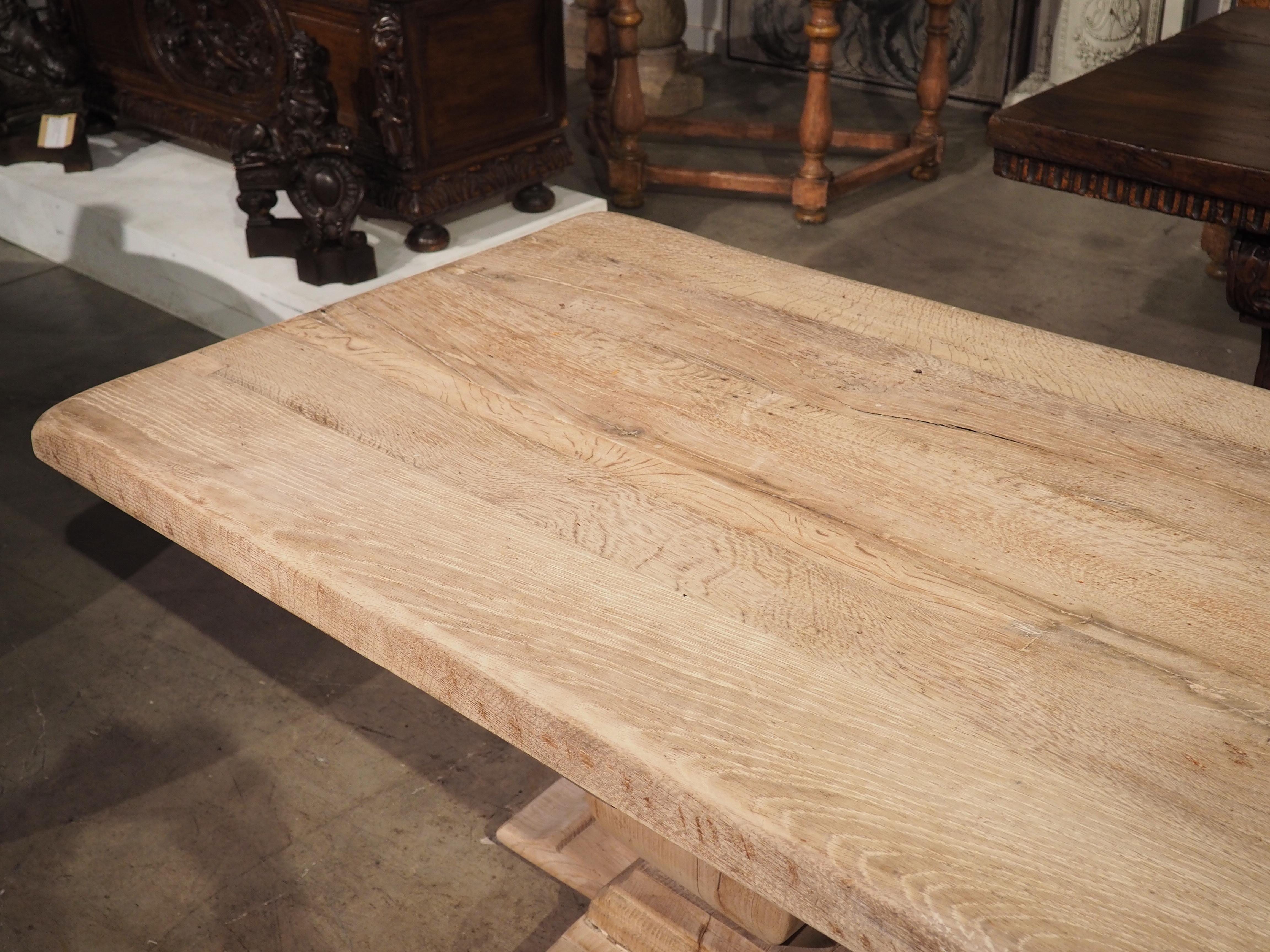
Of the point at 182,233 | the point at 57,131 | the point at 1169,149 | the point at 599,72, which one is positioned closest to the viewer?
the point at 1169,149

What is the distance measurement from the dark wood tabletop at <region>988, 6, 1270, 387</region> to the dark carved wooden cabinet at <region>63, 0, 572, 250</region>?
1.40m

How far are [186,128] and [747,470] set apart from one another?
275 centimetres

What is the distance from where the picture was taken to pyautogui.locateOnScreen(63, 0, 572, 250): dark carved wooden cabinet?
8.82 feet

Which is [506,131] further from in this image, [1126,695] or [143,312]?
[1126,695]

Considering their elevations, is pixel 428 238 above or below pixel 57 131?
below

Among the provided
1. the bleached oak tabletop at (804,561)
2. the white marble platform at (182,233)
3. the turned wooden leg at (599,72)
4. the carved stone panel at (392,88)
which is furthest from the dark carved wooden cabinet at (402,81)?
the bleached oak tabletop at (804,561)

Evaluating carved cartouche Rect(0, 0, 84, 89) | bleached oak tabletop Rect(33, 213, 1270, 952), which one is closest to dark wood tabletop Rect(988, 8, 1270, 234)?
bleached oak tabletop Rect(33, 213, 1270, 952)

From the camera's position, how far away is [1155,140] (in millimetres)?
1708

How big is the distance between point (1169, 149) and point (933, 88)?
2141 millimetres

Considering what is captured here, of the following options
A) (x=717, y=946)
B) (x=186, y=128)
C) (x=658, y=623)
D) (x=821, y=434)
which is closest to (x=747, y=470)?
(x=821, y=434)

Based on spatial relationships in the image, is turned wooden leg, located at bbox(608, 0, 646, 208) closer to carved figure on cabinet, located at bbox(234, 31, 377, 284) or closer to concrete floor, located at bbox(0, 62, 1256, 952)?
carved figure on cabinet, located at bbox(234, 31, 377, 284)

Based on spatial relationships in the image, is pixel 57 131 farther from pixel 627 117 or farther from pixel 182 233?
pixel 627 117

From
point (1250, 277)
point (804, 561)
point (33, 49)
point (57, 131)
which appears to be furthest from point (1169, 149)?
point (33, 49)

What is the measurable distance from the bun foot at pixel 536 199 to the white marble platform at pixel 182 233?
2 centimetres
